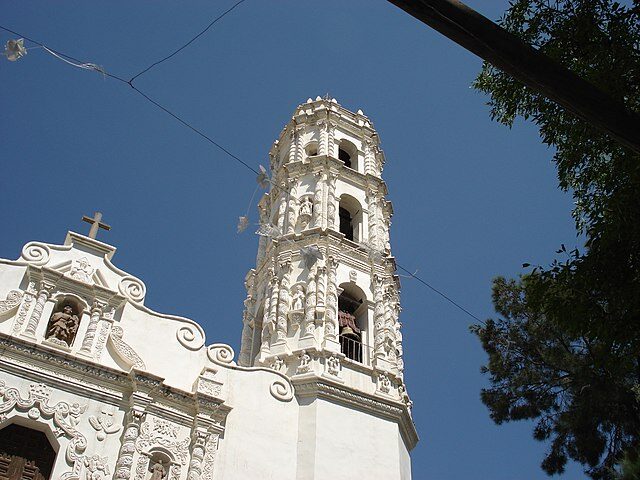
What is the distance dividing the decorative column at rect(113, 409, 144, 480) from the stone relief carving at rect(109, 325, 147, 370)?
3.15 feet

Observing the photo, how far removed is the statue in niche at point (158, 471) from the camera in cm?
1116

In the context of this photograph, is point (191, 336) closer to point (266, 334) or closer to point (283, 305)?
point (266, 334)

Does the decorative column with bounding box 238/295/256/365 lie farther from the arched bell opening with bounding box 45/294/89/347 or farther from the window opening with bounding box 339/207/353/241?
the arched bell opening with bounding box 45/294/89/347

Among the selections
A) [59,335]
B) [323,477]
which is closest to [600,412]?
[323,477]

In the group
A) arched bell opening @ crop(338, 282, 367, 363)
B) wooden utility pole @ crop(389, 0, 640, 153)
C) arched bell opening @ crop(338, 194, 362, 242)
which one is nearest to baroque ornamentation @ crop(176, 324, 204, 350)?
arched bell opening @ crop(338, 282, 367, 363)

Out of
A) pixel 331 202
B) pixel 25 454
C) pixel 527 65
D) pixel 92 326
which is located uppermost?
pixel 331 202

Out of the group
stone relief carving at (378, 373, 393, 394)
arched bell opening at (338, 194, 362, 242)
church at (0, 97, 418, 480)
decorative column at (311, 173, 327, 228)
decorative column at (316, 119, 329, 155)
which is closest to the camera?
church at (0, 97, 418, 480)

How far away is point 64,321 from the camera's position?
1242 cm

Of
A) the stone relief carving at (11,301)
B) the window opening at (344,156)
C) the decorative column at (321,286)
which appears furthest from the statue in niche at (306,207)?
the stone relief carving at (11,301)

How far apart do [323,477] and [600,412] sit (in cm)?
641

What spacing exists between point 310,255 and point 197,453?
17.4 ft

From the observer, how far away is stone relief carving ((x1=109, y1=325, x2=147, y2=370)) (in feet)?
40.2

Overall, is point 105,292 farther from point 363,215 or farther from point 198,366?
point 363,215

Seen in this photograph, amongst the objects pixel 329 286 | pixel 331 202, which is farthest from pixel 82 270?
pixel 331 202
